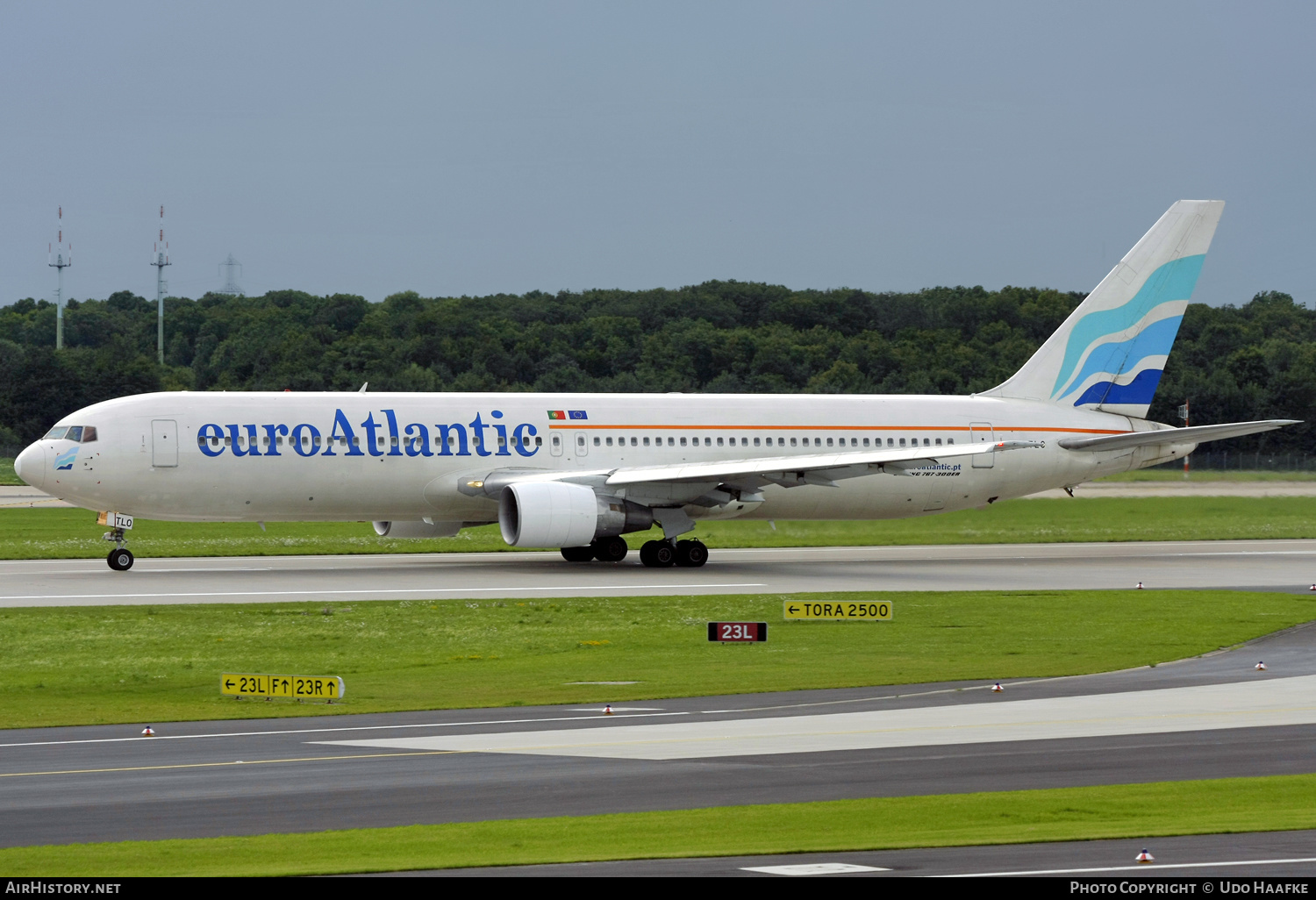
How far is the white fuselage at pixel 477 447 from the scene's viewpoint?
36469 mm

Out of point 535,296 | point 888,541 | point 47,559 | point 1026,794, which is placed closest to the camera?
point 1026,794

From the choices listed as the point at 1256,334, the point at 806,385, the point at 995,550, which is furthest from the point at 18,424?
the point at 1256,334

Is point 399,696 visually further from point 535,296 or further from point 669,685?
point 535,296

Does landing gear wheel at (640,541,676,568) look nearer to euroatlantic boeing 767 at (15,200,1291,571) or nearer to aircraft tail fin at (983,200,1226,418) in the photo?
euroatlantic boeing 767 at (15,200,1291,571)

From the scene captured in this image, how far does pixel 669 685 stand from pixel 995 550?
93.2 feet

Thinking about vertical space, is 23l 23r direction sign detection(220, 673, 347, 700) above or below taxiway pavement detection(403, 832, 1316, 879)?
below

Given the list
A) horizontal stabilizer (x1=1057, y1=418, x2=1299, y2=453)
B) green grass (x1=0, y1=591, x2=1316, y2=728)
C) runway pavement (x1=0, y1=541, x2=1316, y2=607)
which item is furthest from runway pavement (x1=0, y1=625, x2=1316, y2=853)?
horizontal stabilizer (x1=1057, y1=418, x2=1299, y2=453)

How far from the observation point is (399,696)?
1989 cm

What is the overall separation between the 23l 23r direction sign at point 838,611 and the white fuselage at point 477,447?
1161cm

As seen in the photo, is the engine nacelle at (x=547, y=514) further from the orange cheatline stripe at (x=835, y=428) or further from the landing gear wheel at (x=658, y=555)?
the orange cheatline stripe at (x=835, y=428)

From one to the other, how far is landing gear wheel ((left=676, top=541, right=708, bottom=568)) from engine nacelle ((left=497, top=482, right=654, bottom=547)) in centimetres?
285

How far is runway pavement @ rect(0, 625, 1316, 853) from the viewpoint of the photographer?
1282 cm

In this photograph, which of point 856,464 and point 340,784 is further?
point 856,464

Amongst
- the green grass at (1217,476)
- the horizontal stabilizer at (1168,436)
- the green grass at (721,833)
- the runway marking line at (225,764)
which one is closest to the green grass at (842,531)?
the green grass at (1217,476)
